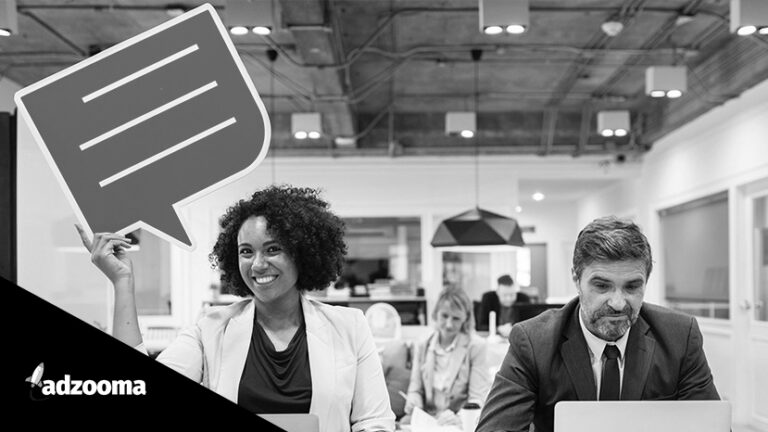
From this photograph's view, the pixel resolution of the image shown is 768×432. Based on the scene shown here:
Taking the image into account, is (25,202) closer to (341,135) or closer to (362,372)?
(362,372)

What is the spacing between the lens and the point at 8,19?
6.91 feet

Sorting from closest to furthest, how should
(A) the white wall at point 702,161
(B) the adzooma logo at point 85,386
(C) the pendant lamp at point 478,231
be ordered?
(B) the adzooma logo at point 85,386 < (C) the pendant lamp at point 478,231 < (A) the white wall at point 702,161

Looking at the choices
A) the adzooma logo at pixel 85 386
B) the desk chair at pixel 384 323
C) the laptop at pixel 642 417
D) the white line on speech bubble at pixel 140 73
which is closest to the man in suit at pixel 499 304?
the desk chair at pixel 384 323

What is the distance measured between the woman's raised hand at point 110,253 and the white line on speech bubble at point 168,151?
11cm

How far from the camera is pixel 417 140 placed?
33.6 ft

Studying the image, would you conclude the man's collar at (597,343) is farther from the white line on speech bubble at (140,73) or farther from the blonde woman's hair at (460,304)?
the blonde woman's hair at (460,304)

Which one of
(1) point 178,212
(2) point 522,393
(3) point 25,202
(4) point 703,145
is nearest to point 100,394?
(1) point 178,212

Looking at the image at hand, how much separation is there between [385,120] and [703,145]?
3742mm

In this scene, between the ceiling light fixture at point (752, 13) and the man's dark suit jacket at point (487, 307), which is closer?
the ceiling light fixture at point (752, 13)

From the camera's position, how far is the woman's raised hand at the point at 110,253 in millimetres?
1666

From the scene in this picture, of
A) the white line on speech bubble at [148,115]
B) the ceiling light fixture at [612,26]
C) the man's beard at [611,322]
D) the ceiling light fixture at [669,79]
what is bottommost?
the man's beard at [611,322]

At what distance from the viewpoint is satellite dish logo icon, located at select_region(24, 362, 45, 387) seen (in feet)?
4.29

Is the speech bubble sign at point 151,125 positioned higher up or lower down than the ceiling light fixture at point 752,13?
→ lower down

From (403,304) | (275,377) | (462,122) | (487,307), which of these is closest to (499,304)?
(487,307)
